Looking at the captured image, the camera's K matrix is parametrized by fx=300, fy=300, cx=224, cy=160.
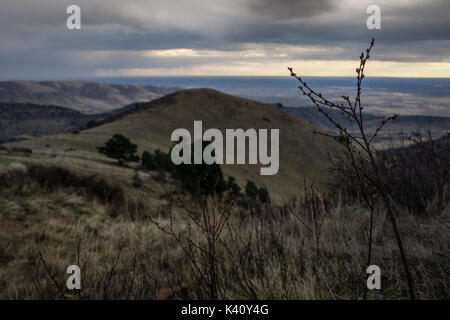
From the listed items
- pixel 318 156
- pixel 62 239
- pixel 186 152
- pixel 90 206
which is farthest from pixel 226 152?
pixel 62 239

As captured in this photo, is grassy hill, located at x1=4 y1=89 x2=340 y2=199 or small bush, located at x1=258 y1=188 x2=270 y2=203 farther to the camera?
grassy hill, located at x1=4 y1=89 x2=340 y2=199

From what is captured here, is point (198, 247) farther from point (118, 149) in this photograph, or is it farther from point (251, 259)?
point (118, 149)

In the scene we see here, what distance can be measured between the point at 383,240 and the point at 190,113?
70598 millimetres

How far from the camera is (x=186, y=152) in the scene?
1989cm

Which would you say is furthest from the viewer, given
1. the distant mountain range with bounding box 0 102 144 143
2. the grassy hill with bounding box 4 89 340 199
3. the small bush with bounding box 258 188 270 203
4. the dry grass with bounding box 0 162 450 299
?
the distant mountain range with bounding box 0 102 144 143

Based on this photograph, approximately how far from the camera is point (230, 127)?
225ft

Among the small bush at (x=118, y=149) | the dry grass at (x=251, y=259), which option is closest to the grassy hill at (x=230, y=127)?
the small bush at (x=118, y=149)

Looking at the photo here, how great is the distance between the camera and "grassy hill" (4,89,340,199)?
47562 millimetres

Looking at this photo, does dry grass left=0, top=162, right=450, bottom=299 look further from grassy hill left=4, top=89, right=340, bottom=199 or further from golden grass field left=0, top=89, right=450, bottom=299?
grassy hill left=4, top=89, right=340, bottom=199

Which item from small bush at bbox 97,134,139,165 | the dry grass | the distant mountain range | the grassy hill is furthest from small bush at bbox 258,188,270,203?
the distant mountain range

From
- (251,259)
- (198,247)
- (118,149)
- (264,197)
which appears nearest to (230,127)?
(118,149)

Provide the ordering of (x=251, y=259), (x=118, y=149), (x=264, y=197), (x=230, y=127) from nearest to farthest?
1. (x=251, y=259)
2. (x=264, y=197)
3. (x=118, y=149)
4. (x=230, y=127)
